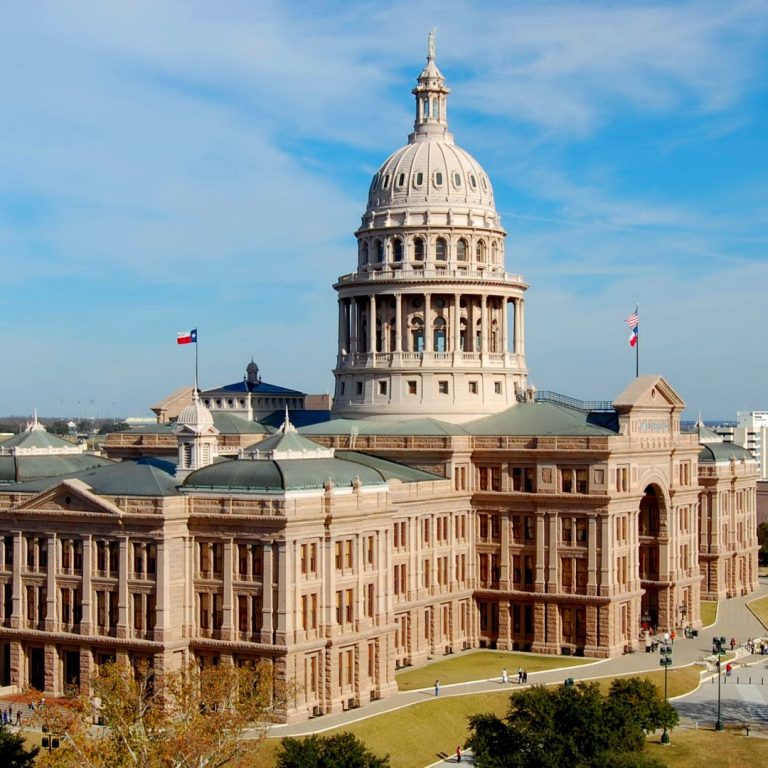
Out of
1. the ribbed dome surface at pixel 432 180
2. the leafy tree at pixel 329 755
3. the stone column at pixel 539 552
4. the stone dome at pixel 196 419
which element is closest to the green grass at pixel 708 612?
the stone column at pixel 539 552

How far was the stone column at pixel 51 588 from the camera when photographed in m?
106

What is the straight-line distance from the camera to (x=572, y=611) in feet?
403

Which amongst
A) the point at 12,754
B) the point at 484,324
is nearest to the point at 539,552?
the point at 484,324

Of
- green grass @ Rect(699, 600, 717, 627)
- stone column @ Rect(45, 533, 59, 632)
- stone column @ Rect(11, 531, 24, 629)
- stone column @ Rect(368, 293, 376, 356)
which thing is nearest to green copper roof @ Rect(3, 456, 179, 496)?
stone column @ Rect(11, 531, 24, 629)

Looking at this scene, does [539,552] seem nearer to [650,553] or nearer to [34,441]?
[650,553]

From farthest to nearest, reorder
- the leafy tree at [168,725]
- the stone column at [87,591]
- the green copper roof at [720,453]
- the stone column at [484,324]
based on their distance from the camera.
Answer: the green copper roof at [720,453]
the stone column at [484,324]
the stone column at [87,591]
the leafy tree at [168,725]

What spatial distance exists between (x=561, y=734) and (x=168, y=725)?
2331 centimetres

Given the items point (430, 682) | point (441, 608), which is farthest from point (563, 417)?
point (430, 682)

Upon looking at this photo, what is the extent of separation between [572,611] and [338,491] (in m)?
29.1

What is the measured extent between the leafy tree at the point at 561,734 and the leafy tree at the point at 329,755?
7583mm

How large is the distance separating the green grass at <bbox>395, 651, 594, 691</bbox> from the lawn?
5103 mm

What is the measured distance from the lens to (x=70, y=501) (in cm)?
10556

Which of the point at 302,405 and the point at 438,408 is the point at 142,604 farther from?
the point at 302,405

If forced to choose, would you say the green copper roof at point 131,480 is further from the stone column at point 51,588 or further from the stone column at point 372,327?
the stone column at point 372,327
